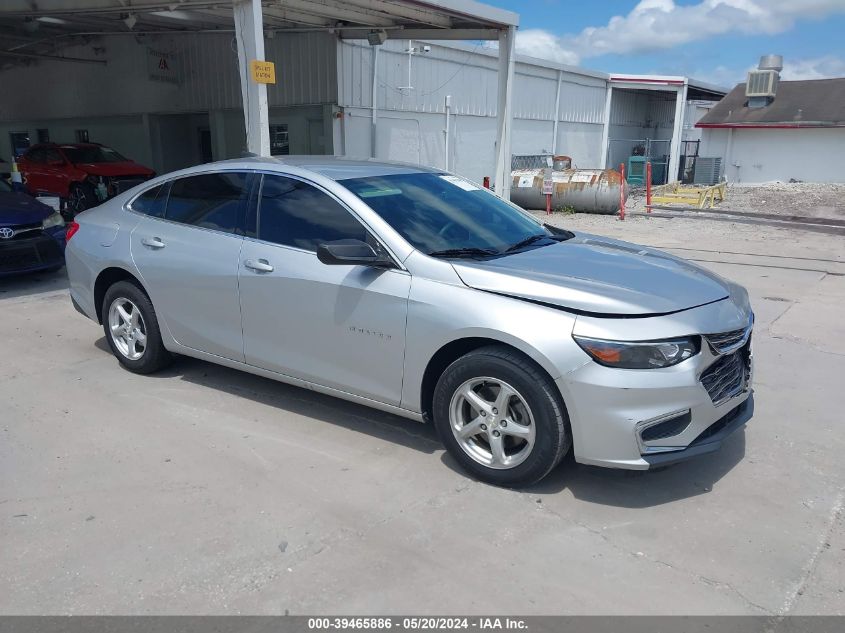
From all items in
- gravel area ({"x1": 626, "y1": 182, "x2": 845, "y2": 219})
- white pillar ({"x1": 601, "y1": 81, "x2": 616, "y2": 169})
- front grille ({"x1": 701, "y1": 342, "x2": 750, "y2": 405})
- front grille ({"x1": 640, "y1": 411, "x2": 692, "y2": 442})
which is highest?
white pillar ({"x1": 601, "y1": 81, "x2": 616, "y2": 169})

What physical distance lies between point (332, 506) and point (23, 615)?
1.41m

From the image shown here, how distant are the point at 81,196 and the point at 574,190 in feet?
39.8

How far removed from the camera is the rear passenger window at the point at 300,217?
424 cm

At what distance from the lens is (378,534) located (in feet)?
11.0

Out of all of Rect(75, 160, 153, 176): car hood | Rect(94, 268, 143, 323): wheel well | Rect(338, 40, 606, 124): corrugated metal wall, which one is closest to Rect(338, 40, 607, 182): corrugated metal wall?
Rect(338, 40, 606, 124): corrugated metal wall

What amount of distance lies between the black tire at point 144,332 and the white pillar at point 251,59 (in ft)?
15.3

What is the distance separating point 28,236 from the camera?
8.46 meters

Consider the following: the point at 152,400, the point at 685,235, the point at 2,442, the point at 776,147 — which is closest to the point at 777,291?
the point at 685,235

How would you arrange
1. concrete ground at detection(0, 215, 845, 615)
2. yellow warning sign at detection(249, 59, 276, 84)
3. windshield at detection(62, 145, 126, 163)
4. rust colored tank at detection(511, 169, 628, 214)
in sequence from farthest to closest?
1. rust colored tank at detection(511, 169, 628, 214)
2. windshield at detection(62, 145, 126, 163)
3. yellow warning sign at detection(249, 59, 276, 84)
4. concrete ground at detection(0, 215, 845, 615)

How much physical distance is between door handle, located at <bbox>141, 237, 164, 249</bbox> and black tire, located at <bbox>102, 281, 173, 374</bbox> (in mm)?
377

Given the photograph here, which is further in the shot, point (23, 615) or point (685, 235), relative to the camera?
point (685, 235)

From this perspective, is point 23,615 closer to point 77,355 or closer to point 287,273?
point 287,273

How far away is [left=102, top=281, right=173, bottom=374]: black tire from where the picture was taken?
17.1 feet

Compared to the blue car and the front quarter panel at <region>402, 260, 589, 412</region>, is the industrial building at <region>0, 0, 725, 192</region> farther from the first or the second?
the front quarter panel at <region>402, 260, 589, 412</region>
